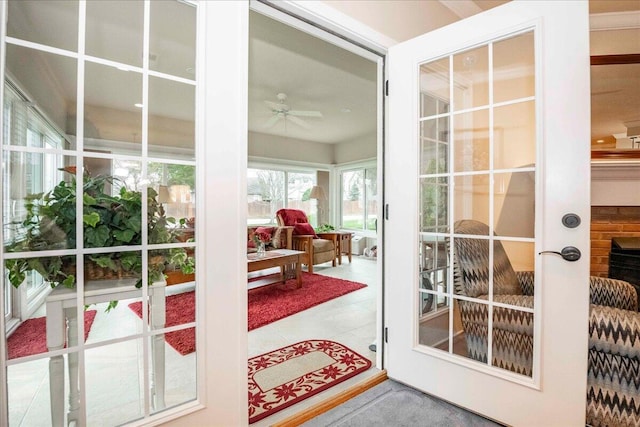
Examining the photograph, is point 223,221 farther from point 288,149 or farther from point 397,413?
point 288,149

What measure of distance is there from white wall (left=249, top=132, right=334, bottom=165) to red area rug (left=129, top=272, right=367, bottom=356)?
2959 millimetres

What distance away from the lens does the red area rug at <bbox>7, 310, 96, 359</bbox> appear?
3.30 ft

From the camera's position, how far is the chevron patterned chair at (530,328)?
1.38m

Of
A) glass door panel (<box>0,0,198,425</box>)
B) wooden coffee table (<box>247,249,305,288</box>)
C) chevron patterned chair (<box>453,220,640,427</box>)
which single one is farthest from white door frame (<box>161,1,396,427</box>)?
wooden coffee table (<box>247,249,305,288</box>)

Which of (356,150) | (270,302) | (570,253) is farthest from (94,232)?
(356,150)

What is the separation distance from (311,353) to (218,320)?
132cm

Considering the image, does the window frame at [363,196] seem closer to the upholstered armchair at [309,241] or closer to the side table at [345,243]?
the side table at [345,243]

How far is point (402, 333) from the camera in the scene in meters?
1.90

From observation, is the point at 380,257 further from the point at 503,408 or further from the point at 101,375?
the point at 101,375

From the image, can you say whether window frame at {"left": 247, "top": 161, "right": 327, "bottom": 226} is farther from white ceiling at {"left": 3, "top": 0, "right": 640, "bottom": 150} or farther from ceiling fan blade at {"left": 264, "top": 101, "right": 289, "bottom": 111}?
ceiling fan blade at {"left": 264, "top": 101, "right": 289, "bottom": 111}

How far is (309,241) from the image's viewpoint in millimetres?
5352

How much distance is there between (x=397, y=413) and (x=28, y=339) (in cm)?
168

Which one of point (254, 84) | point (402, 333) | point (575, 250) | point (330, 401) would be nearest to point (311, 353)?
point (330, 401)

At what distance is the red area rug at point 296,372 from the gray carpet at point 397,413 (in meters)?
0.24
